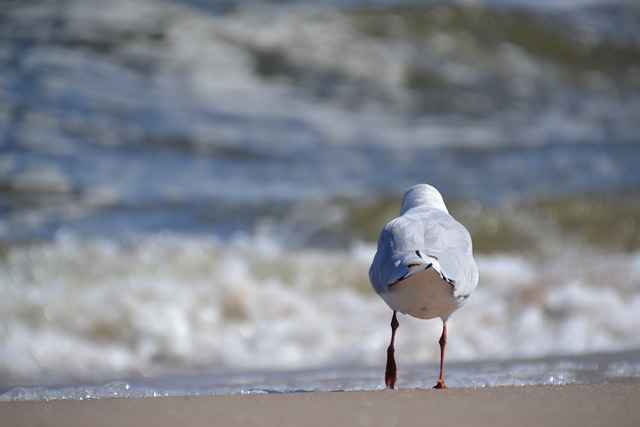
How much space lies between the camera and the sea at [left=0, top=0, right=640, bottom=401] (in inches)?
202

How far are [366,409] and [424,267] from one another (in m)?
0.45

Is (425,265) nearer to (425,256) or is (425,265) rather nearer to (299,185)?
(425,256)

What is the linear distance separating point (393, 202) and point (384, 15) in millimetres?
4059

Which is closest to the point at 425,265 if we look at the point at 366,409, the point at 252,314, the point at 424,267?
the point at 424,267

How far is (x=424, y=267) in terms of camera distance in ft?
9.55

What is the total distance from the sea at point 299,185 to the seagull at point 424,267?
501mm

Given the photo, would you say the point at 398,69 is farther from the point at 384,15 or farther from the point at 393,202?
the point at 393,202

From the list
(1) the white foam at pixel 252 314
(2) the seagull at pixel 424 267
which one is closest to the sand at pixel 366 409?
(2) the seagull at pixel 424 267

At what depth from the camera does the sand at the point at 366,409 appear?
9.18 ft

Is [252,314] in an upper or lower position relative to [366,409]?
upper

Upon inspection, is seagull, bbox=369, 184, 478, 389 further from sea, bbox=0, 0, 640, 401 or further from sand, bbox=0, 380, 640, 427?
sea, bbox=0, 0, 640, 401

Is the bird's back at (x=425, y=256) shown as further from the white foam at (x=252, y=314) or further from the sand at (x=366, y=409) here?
the white foam at (x=252, y=314)

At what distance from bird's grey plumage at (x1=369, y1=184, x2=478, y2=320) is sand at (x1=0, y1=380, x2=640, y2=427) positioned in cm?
29

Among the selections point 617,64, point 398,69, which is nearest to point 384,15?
point 398,69
